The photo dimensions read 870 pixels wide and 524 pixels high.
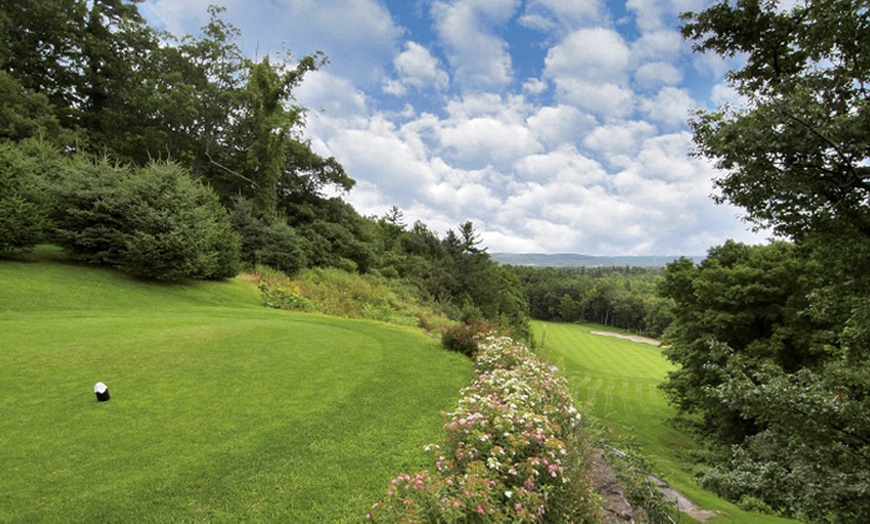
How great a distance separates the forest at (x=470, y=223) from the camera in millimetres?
4832

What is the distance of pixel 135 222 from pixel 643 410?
996 inches

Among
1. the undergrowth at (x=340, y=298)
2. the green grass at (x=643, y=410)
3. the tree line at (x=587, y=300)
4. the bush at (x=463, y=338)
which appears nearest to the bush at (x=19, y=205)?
the undergrowth at (x=340, y=298)

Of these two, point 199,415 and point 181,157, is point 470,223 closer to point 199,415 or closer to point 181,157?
point 181,157

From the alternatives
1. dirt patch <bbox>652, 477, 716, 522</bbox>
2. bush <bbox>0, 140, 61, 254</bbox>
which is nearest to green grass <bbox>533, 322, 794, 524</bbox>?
dirt patch <bbox>652, 477, 716, 522</bbox>

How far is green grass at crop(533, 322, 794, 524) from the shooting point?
21.7 feet

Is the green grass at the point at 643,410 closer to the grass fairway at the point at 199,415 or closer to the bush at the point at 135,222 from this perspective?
the grass fairway at the point at 199,415

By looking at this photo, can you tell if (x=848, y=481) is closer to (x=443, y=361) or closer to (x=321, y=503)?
Answer: (x=443, y=361)

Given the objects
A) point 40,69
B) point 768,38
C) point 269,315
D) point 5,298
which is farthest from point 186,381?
point 40,69

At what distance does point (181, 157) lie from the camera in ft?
86.6

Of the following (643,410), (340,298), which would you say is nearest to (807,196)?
(340,298)

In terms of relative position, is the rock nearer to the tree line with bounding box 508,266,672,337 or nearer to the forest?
the forest

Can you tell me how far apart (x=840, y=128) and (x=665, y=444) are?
50.0ft

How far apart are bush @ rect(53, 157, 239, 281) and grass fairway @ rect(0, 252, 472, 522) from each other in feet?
9.17

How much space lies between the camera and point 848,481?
5.11 m
